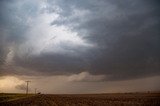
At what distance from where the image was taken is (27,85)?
13862 centimetres
